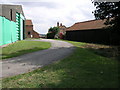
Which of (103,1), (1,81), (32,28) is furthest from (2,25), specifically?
(32,28)

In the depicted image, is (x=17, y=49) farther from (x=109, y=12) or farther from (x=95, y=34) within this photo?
(x=95, y=34)

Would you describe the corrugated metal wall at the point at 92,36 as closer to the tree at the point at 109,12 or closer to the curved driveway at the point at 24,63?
the tree at the point at 109,12

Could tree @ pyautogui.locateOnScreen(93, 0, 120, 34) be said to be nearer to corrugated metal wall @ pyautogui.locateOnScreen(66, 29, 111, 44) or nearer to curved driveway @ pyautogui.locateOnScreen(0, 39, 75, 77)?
corrugated metal wall @ pyautogui.locateOnScreen(66, 29, 111, 44)

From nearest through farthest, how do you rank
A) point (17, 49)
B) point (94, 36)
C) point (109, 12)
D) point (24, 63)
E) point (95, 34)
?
→ point (24, 63) < point (17, 49) < point (109, 12) < point (95, 34) < point (94, 36)

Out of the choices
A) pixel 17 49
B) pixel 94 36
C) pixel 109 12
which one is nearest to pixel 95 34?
pixel 94 36

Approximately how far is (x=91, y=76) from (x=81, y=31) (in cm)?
2962

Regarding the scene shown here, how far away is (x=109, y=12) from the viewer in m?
15.7

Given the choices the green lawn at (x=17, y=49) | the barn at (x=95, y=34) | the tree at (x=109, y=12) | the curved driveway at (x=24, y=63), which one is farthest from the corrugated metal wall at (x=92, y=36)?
Answer: the curved driveway at (x=24, y=63)

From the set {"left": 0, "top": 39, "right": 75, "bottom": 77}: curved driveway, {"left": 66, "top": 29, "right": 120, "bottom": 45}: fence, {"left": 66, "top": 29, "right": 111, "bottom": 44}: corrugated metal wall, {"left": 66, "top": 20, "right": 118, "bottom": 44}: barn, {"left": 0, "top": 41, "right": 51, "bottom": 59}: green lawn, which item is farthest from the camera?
{"left": 66, "top": 29, "right": 111, "bottom": 44}: corrugated metal wall

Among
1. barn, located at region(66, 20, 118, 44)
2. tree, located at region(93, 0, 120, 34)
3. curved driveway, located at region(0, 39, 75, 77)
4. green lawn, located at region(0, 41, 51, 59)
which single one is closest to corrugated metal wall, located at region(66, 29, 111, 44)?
barn, located at region(66, 20, 118, 44)

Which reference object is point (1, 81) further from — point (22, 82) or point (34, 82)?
point (34, 82)

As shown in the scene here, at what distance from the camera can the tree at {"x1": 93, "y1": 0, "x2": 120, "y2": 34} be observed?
48.1ft

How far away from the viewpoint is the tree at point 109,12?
14.6m

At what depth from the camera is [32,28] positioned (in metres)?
55.6
